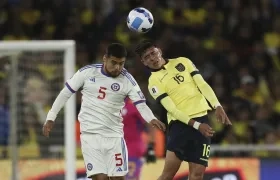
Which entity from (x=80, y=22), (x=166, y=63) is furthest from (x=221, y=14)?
(x=166, y=63)

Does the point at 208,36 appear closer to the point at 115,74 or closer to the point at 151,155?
the point at 151,155

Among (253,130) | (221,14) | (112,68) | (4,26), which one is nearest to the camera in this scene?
(112,68)

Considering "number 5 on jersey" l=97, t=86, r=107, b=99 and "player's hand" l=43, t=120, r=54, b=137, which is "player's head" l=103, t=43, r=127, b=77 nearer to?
"number 5 on jersey" l=97, t=86, r=107, b=99

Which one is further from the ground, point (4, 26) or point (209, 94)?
point (4, 26)

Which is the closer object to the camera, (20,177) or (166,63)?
(166,63)

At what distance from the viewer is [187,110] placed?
10.1 m

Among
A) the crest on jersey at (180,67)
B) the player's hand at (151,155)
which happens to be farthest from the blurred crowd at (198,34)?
the crest on jersey at (180,67)

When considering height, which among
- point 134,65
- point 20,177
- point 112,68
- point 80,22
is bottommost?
point 20,177

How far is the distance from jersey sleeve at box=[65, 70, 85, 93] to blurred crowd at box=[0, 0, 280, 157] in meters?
5.10

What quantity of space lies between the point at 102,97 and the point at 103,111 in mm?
151

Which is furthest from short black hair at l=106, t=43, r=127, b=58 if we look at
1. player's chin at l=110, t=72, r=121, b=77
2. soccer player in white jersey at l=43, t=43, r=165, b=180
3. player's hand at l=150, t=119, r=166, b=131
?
player's hand at l=150, t=119, r=166, b=131

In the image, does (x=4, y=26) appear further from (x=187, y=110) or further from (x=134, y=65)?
(x=187, y=110)

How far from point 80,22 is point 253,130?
4.08 meters

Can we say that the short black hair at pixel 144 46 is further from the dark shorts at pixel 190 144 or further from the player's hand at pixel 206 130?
the player's hand at pixel 206 130
